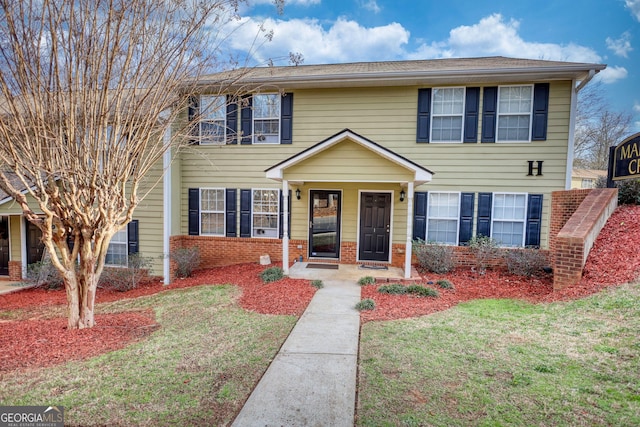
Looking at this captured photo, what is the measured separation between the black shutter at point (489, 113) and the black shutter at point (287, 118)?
554 centimetres

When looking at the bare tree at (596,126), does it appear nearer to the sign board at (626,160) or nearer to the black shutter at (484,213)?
the sign board at (626,160)

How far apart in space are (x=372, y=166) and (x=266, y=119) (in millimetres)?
4052

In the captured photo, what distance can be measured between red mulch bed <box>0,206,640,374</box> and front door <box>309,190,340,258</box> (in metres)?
1.98

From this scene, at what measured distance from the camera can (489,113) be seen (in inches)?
337

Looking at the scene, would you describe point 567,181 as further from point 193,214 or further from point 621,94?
point 621,94

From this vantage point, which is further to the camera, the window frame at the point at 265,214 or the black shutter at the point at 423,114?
the window frame at the point at 265,214

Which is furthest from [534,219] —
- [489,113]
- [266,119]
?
[266,119]

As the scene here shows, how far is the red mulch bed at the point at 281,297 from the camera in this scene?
13.9 ft

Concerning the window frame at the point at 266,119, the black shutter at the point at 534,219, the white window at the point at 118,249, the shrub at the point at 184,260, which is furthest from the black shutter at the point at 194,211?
the black shutter at the point at 534,219

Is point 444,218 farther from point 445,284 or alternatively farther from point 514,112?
point 514,112

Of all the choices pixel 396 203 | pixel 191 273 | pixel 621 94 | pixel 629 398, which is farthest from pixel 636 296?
pixel 621 94

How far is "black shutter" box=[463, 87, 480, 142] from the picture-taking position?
8586mm

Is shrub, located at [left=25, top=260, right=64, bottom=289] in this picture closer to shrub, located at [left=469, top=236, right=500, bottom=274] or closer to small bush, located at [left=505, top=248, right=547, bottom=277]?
shrub, located at [left=469, top=236, right=500, bottom=274]

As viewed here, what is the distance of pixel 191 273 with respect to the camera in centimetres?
936
